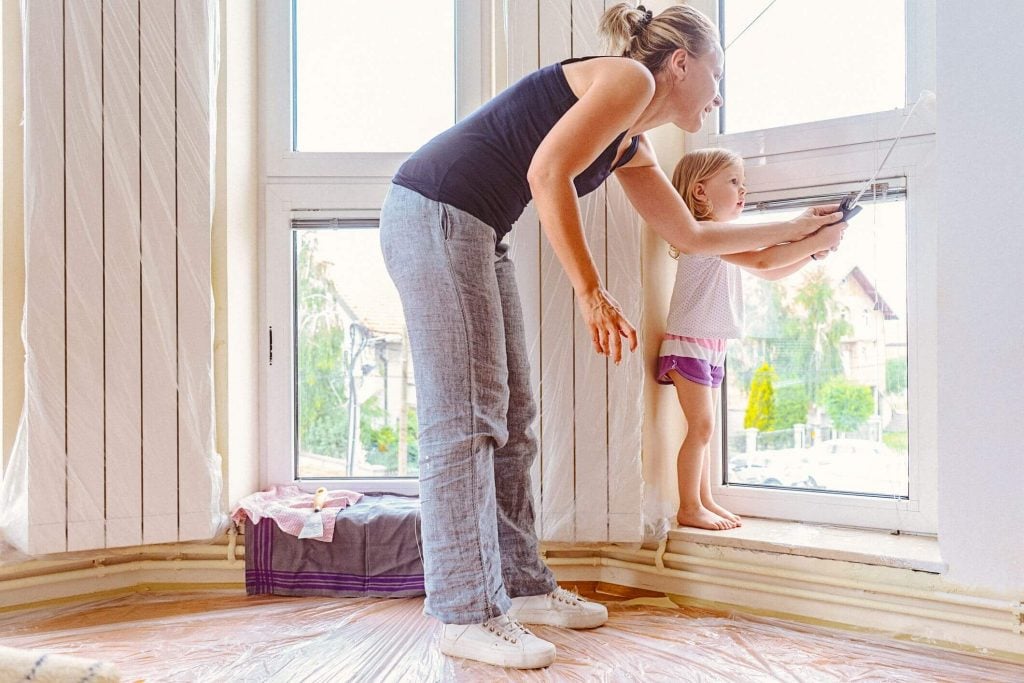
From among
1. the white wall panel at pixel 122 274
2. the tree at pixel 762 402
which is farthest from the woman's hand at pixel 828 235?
the white wall panel at pixel 122 274

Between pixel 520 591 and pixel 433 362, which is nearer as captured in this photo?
pixel 433 362

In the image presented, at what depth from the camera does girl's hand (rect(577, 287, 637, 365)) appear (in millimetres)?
1058

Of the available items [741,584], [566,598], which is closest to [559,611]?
[566,598]

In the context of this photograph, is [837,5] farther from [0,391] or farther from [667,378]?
[0,391]

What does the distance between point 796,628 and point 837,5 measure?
1232 mm

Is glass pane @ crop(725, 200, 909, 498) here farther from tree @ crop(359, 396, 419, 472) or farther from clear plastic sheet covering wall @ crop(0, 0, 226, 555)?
clear plastic sheet covering wall @ crop(0, 0, 226, 555)

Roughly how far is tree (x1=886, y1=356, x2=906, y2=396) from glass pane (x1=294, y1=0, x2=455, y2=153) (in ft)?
3.66

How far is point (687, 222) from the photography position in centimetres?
134

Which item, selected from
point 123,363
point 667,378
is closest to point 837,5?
point 667,378

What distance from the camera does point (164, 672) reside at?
113 centimetres

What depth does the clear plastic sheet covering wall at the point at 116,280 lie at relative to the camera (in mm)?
1411

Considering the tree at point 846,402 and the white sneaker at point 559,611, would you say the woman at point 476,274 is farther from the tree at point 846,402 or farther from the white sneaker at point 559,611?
the tree at point 846,402

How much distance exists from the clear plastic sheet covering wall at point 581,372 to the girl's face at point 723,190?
0.15 m

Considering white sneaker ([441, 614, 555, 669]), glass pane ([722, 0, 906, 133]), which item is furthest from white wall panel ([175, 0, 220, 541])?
glass pane ([722, 0, 906, 133])
